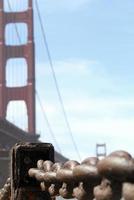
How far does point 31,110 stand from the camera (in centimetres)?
3450

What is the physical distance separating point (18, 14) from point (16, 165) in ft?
126

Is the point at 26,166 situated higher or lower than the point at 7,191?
higher

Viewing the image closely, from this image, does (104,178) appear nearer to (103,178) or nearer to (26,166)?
(103,178)

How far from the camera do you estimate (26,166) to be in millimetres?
1354

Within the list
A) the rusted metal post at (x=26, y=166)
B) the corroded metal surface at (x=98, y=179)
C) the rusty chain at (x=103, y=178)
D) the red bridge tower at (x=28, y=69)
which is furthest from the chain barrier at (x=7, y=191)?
the red bridge tower at (x=28, y=69)

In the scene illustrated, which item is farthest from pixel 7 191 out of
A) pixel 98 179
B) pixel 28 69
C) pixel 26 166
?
pixel 28 69

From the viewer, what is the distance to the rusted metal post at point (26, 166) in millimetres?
1326

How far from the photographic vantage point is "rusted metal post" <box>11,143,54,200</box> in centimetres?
133

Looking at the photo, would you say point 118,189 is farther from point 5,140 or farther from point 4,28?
point 4,28

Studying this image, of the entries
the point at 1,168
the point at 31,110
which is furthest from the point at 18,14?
the point at 1,168

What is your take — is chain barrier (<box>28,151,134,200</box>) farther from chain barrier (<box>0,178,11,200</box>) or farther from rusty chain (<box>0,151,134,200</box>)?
chain barrier (<box>0,178,11,200</box>)

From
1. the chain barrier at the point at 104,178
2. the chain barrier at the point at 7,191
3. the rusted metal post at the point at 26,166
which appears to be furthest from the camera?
the chain barrier at the point at 7,191

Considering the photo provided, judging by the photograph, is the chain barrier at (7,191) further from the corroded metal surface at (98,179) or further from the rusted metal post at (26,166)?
the corroded metal surface at (98,179)

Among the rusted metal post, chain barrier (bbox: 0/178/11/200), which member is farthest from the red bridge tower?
the rusted metal post
